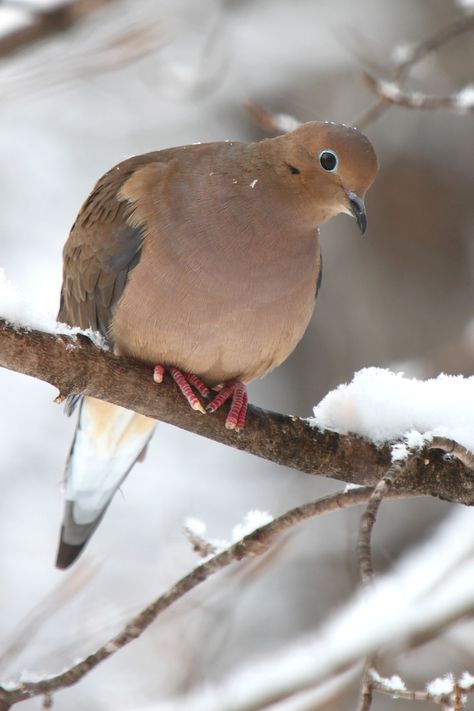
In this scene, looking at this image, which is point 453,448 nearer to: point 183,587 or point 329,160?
point 183,587

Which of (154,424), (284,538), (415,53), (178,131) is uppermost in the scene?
(178,131)

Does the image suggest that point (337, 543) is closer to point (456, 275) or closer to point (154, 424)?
point (456, 275)

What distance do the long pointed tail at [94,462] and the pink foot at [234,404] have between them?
744 millimetres

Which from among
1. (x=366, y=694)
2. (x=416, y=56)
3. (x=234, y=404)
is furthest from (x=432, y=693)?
(x=416, y=56)

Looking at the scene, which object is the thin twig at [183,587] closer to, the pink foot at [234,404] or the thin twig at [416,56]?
the pink foot at [234,404]

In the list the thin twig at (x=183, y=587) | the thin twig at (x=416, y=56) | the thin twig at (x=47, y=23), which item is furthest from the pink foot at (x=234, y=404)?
the thin twig at (x=47, y=23)

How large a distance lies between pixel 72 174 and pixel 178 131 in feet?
3.12

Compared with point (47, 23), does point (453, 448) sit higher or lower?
lower

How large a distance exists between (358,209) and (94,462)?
157 centimetres

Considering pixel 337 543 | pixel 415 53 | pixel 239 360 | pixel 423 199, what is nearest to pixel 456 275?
pixel 423 199

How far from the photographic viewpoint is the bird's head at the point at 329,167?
3205 millimetres

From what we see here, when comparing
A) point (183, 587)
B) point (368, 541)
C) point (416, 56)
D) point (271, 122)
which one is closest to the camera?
point (368, 541)

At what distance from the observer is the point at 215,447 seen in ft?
24.6

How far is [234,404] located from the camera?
2.95 metres
